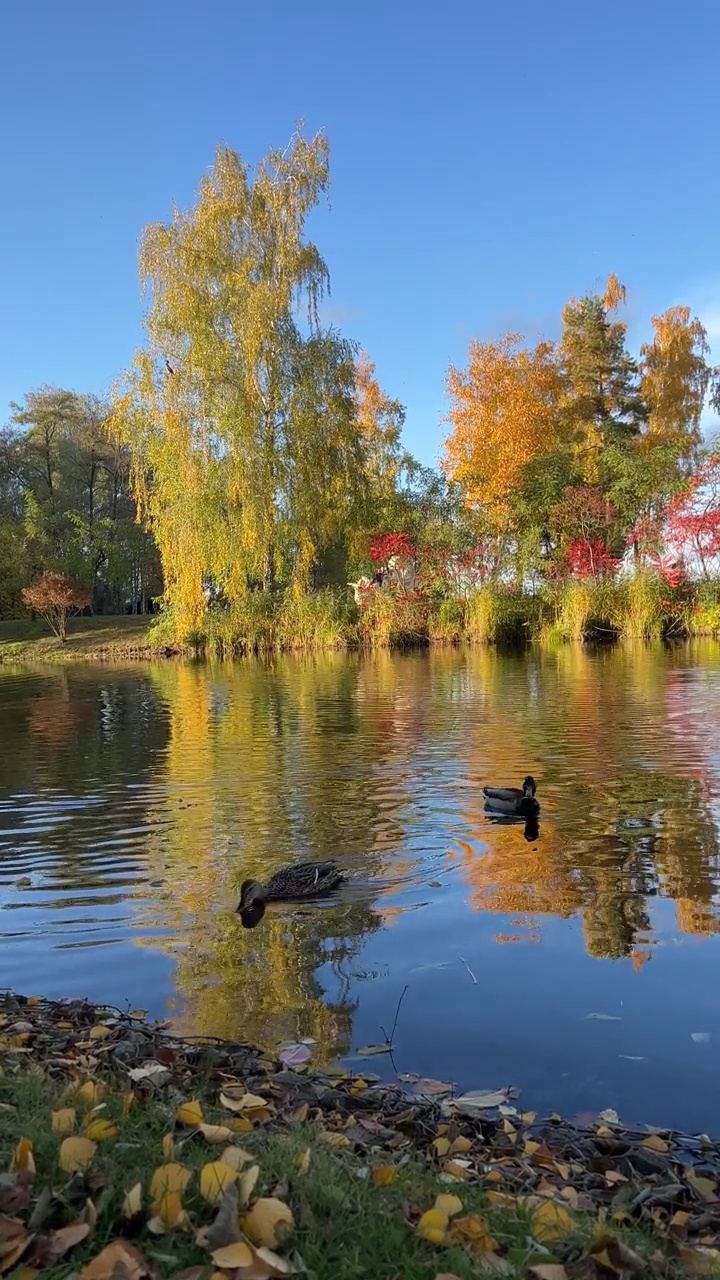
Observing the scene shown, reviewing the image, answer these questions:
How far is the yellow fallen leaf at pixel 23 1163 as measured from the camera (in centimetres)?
249

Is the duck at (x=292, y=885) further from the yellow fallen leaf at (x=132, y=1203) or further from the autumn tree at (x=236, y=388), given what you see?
the autumn tree at (x=236, y=388)

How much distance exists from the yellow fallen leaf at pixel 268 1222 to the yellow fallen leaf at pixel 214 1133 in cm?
57

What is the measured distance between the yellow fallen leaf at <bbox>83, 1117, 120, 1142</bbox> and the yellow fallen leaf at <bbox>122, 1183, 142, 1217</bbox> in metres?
0.42

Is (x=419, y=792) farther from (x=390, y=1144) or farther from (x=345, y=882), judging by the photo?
(x=390, y=1144)

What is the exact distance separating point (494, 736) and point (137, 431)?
24.3 meters

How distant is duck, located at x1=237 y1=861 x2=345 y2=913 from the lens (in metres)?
6.45

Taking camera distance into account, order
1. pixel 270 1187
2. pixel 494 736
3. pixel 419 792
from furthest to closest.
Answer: pixel 494 736 < pixel 419 792 < pixel 270 1187

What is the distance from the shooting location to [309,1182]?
2.53m

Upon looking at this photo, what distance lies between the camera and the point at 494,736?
13539mm

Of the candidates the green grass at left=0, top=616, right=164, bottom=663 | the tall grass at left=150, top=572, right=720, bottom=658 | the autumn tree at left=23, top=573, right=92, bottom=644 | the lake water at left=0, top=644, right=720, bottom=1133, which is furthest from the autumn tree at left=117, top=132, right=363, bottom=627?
the lake water at left=0, top=644, right=720, bottom=1133

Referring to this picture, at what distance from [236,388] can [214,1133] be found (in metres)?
31.3

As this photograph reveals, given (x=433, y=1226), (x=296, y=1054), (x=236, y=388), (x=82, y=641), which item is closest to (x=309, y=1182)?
(x=433, y=1226)

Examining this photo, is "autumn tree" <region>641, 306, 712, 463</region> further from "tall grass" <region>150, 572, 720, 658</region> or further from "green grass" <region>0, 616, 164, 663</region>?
"green grass" <region>0, 616, 164, 663</region>

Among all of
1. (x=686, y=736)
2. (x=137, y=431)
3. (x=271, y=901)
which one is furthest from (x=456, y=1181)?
(x=137, y=431)
